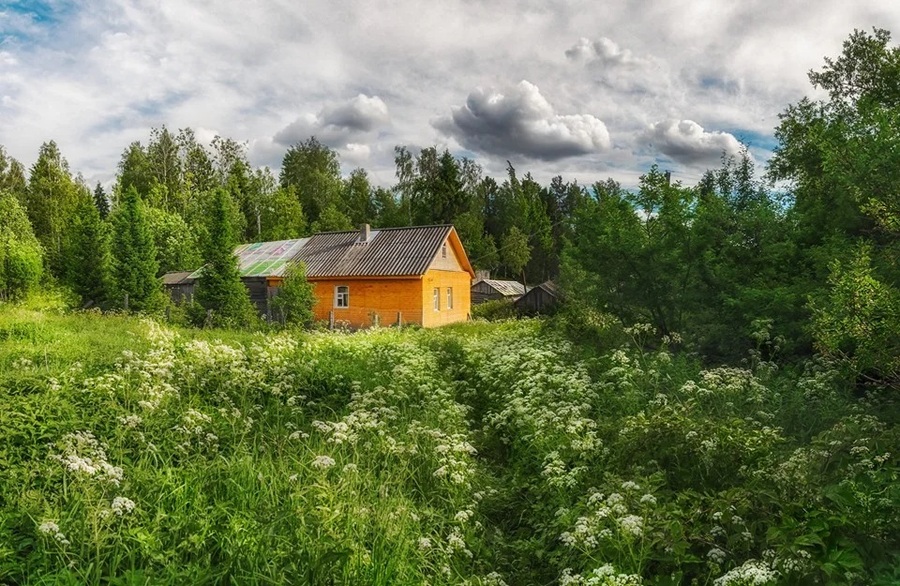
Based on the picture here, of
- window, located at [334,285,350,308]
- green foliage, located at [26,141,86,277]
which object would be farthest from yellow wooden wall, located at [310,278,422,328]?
green foliage, located at [26,141,86,277]

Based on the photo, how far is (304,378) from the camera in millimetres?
8102

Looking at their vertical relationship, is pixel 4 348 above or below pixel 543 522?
above

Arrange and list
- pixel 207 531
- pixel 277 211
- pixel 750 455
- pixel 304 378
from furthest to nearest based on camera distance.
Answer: pixel 277 211
pixel 304 378
pixel 750 455
pixel 207 531

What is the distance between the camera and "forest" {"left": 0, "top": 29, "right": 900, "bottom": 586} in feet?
11.1

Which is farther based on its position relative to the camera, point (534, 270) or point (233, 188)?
point (534, 270)

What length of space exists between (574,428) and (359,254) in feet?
74.2

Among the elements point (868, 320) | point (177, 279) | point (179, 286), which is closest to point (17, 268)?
point (177, 279)

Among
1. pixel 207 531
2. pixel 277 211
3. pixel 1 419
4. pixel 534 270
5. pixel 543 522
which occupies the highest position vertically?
pixel 277 211

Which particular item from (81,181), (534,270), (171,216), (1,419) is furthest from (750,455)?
(81,181)

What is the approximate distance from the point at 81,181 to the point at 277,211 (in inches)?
960

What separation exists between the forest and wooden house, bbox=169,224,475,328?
11.0m

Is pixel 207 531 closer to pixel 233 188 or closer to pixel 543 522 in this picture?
pixel 543 522

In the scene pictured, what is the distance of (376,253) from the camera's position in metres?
26.7

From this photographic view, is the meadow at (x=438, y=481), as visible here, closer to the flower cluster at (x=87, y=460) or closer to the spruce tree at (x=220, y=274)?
the flower cluster at (x=87, y=460)
